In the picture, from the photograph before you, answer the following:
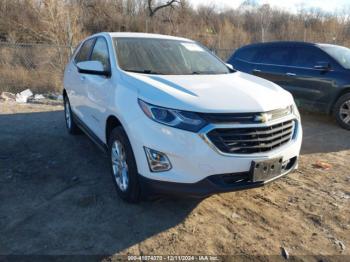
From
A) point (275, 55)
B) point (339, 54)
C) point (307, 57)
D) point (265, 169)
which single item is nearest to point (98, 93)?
point (265, 169)

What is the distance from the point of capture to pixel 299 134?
3.39 m

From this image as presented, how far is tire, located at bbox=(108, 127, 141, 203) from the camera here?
10.1 ft

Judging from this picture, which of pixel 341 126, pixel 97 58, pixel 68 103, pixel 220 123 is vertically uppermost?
pixel 97 58

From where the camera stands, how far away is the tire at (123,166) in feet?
10.1

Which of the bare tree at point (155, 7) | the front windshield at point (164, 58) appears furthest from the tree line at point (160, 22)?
the front windshield at point (164, 58)

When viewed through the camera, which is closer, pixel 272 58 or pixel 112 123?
pixel 112 123

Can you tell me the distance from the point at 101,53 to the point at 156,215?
7.12ft

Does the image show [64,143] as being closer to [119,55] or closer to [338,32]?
[119,55]

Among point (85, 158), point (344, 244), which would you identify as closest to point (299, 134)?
point (344, 244)

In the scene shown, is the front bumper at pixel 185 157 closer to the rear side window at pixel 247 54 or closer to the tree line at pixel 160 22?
the rear side window at pixel 247 54

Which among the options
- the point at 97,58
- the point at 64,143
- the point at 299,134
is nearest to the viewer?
the point at 299,134

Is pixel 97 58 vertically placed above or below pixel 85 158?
above

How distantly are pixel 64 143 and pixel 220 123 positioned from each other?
10.9ft

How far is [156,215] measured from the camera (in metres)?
3.22
